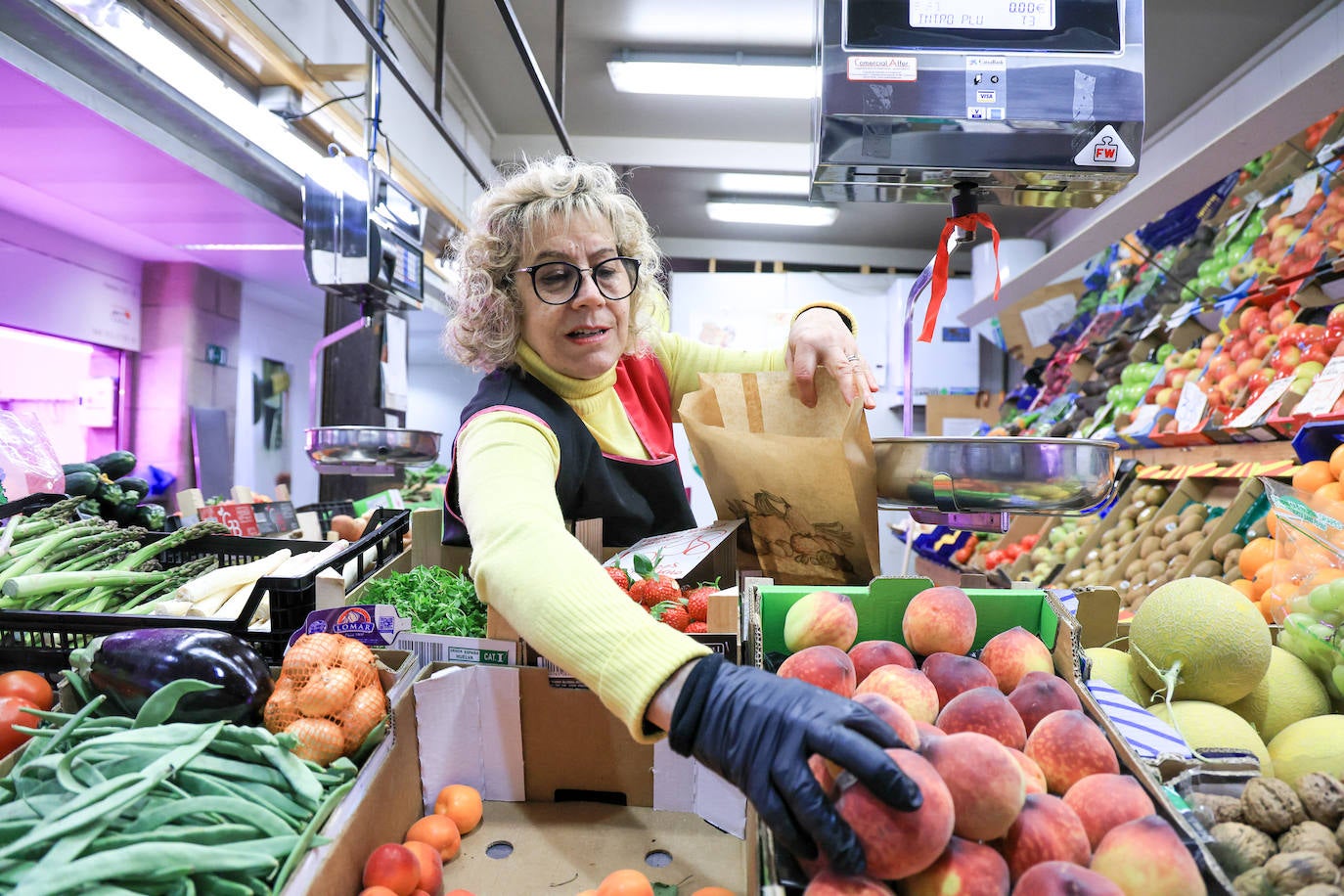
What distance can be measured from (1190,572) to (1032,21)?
69.7 inches

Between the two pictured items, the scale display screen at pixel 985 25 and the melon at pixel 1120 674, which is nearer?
the melon at pixel 1120 674

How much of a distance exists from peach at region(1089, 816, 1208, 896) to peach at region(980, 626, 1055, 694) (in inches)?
13.8

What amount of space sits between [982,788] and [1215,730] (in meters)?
0.59

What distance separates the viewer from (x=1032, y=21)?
6.21ft

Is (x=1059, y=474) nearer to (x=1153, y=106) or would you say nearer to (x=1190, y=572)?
(x=1190, y=572)

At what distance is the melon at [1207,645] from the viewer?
3.88 ft

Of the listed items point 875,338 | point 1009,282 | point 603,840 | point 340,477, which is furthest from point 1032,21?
point 875,338

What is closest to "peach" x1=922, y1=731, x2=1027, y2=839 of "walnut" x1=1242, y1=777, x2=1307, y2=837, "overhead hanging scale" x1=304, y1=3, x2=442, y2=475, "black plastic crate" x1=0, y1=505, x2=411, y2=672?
"walnut" x1=1242, y1=777, x2=1307, y2=837

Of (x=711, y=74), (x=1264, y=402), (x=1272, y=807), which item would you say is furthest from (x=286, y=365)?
(x=1272, y=807)

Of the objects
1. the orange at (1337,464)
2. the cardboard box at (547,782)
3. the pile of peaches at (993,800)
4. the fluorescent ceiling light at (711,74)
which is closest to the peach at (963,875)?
the pile of peaches at (993,800)

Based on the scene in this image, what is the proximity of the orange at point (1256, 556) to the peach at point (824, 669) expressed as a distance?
63.5 inches

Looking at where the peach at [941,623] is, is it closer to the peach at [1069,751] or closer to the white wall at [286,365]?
the peach at [1069,751]

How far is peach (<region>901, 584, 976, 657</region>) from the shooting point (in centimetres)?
117

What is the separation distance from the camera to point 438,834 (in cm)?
114
